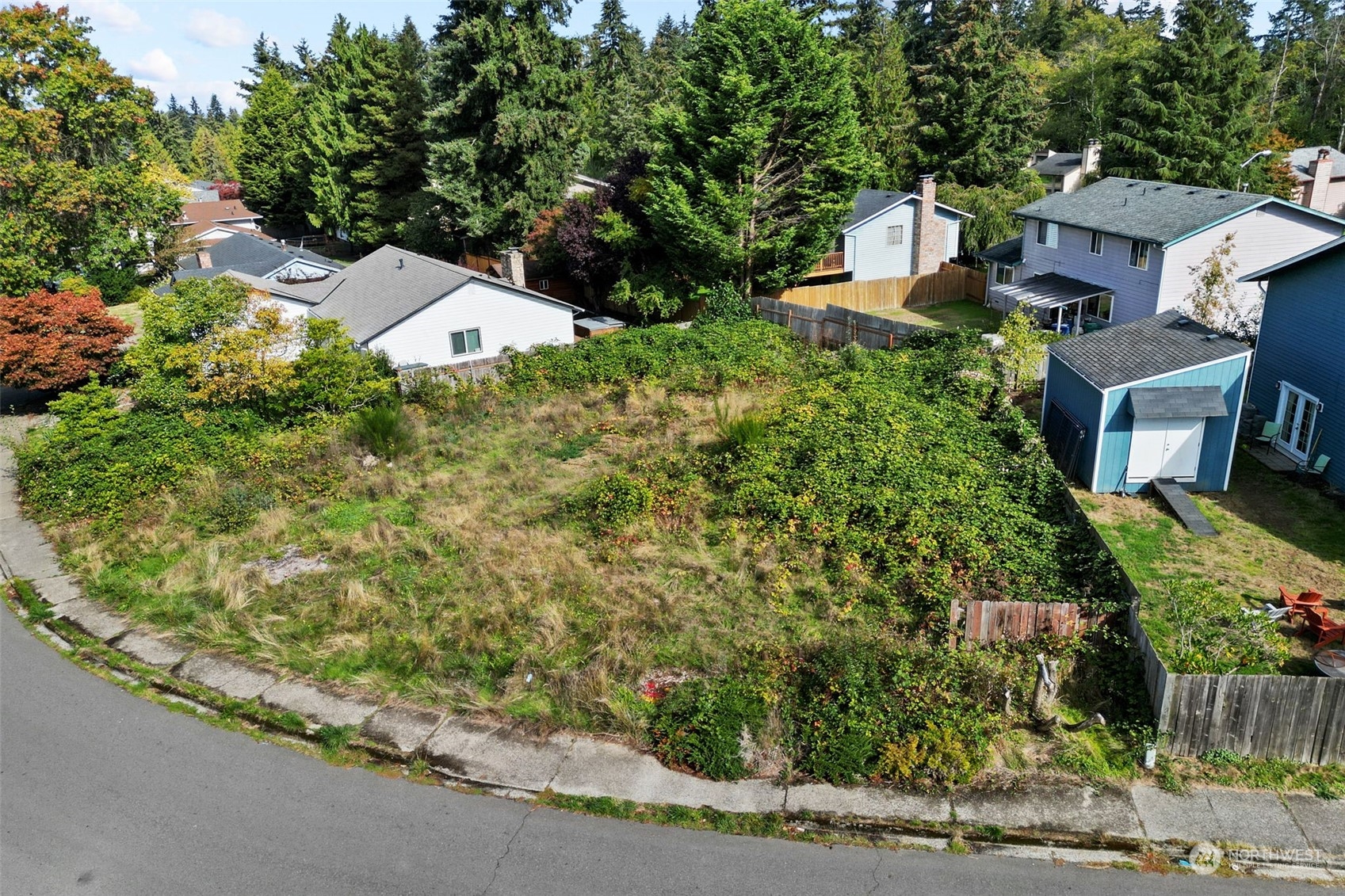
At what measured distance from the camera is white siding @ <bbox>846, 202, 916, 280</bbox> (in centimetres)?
4003

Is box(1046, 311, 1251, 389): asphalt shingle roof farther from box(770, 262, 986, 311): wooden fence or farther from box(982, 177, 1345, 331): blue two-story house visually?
box(770, 262, 986, 311): wooden fence

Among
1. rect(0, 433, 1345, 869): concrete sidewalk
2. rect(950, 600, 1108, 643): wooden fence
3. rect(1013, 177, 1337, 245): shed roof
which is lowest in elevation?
rect(0, 433, 1345, 869): concrete sidewalk

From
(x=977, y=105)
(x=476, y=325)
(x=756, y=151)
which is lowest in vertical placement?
(x=476, y=325)

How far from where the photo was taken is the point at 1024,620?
12852 millimetres

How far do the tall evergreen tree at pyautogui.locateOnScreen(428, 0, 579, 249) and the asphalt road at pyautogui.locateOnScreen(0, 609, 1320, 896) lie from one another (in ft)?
110

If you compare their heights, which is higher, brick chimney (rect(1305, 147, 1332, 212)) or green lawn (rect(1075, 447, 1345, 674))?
brick chimney (rect(1305, 147, 1332, 212))

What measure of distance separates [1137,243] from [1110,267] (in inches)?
72.4

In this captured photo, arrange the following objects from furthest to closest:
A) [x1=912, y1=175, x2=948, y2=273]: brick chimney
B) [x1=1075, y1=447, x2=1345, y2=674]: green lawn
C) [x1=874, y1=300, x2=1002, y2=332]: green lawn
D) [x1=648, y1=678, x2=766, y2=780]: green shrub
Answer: [x1=912, y1=175, x2=948, y2=273]: brick chimney
[x1=874, y1=300, x2=1002, y2=332]: green lawn
[x1=1075, y1=447, x2=1345, y2=674]: green lawn
[x1=648, y1=678, x2=766, y2=780]: green shrub

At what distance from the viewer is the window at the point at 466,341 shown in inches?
1164

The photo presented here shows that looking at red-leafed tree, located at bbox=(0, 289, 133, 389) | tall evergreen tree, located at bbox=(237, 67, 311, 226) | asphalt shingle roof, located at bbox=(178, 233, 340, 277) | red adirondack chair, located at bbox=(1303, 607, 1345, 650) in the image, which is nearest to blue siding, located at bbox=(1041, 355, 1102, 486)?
red adirondack chair, located at bbox=(1303, 607, 1345, 650)

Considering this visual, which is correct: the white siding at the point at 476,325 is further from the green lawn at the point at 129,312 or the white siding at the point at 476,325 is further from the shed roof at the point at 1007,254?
the shed roof at the point at 1007,254

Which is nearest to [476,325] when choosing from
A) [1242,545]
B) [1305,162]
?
[1242,545]

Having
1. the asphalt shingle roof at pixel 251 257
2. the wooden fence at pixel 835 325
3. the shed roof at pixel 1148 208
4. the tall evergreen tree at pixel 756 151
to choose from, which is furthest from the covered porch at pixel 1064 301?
the asphalt shingle roof at pixel 251 257

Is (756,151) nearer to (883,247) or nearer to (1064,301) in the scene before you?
(883,247)
